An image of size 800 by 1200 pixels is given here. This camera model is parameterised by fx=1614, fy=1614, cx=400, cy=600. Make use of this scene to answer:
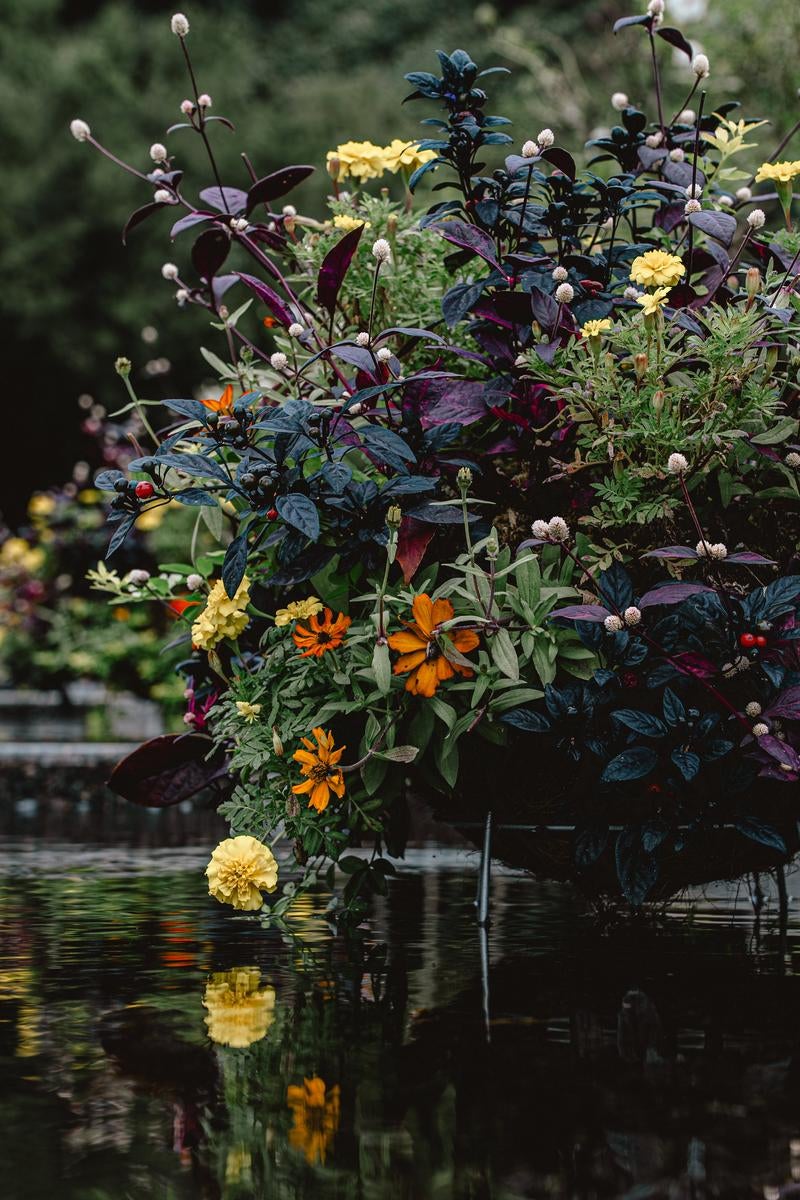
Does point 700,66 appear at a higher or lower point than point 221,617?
higher

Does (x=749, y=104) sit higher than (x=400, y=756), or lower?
higher

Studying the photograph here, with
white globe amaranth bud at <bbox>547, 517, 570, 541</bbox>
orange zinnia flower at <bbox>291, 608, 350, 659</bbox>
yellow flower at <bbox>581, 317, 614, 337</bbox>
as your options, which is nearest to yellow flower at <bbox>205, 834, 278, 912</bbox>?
orange zinnia flower at <bbox>291, 608, 350, 659</bbox>

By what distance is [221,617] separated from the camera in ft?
11.0

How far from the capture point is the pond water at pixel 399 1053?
1.66 m

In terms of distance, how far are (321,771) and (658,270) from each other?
1.14m

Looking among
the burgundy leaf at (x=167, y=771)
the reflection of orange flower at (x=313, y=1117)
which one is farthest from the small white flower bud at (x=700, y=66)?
the reflection of orange flower at (x=313, y=1117)

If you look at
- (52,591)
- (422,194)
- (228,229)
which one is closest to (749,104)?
(422,194)

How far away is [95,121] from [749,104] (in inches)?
663

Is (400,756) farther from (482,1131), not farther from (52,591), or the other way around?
(52,591)

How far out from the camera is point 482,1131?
70.1 inches

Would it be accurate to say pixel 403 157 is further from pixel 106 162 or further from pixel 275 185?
pixel 106 162

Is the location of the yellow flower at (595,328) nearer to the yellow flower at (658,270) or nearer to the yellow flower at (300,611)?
the yellow flower at (658,270)

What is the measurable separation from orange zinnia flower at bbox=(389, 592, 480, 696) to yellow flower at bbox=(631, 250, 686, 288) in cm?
73

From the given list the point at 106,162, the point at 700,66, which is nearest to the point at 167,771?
the point at 700,66
